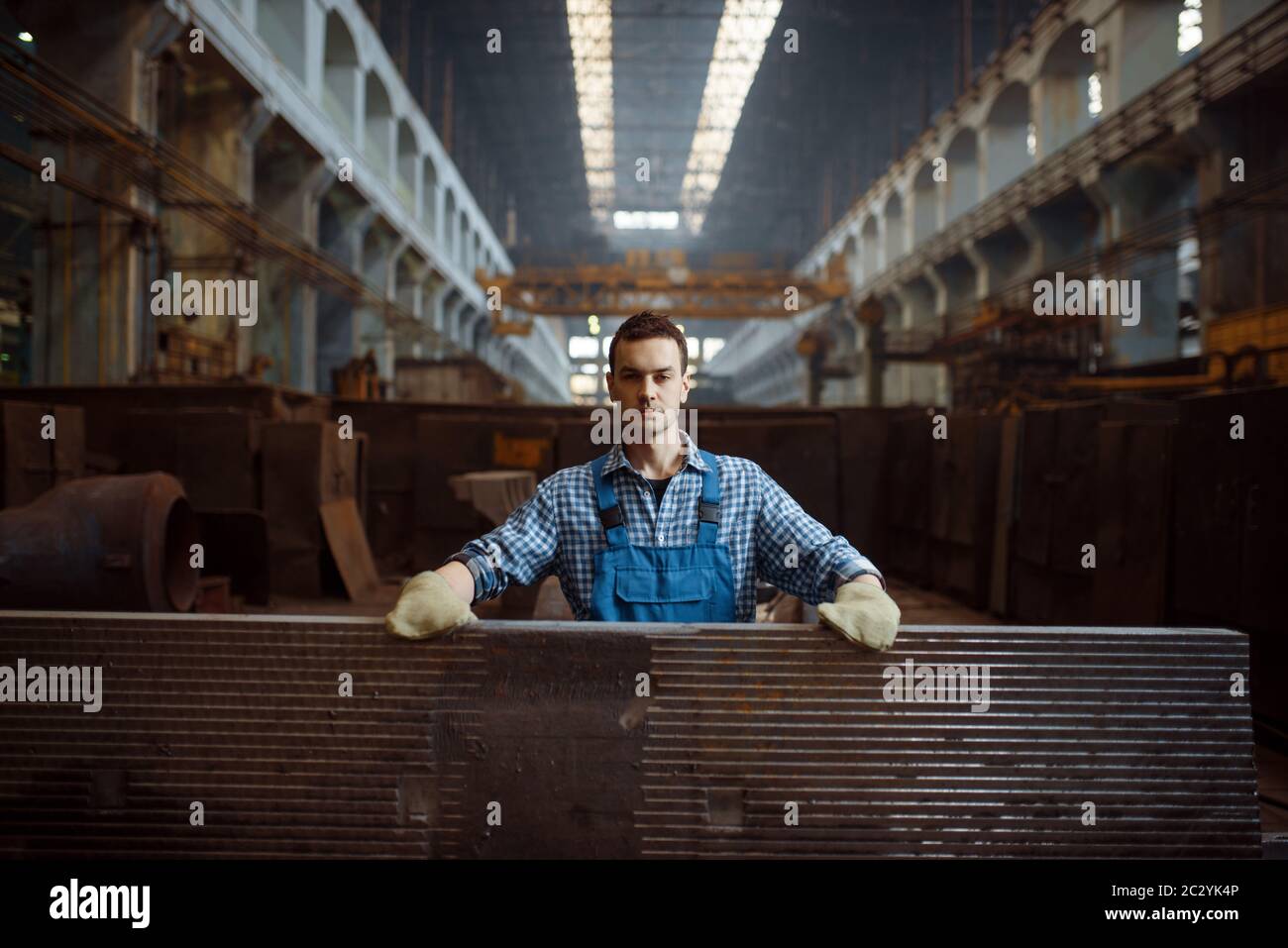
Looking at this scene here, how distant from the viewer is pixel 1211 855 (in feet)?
6.78

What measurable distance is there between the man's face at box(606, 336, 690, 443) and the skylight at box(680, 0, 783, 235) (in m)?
23.2

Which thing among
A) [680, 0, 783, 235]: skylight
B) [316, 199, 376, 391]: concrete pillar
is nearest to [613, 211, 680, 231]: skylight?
[680, 0, 783, 235]: skylight

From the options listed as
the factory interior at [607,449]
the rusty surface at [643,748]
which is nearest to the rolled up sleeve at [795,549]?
the factory interior at [607,449]

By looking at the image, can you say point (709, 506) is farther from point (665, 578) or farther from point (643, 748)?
point (643, 748)

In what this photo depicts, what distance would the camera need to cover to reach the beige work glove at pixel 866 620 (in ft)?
6.63

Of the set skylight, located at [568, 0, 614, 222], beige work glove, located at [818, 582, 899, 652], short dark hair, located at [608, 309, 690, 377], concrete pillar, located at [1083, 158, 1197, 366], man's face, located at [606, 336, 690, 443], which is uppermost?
skylight, located at [568, 0, 614, 222]

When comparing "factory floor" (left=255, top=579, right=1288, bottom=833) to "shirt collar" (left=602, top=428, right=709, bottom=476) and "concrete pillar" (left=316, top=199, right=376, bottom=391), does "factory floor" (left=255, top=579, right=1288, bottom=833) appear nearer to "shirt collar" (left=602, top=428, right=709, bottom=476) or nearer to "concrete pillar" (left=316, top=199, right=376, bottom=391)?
"shirt collar" (left=602, top=428, right=709, bottom=476)

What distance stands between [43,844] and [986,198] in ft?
76.9

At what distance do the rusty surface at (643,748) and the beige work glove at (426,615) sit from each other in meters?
0.05

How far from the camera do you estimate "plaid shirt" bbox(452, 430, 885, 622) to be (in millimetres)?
2533

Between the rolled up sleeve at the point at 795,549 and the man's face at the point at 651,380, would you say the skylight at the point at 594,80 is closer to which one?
the man's face at the point at 651,380
